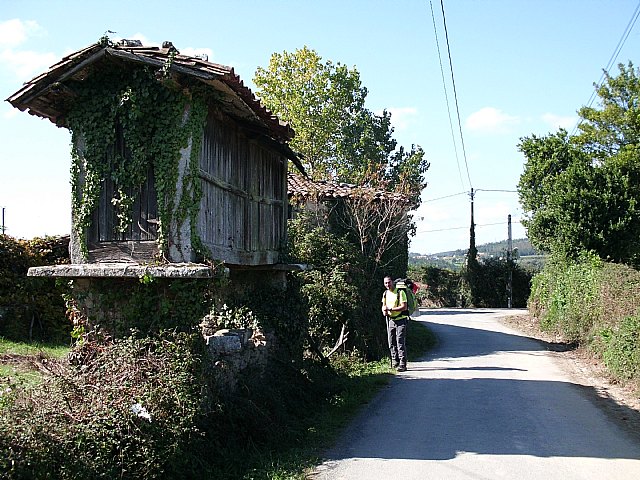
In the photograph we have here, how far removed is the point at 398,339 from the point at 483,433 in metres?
5.28

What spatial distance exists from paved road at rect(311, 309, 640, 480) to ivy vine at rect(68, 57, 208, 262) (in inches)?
132

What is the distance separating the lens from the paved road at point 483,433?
23.6 feet

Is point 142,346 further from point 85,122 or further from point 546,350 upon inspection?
point 546,350

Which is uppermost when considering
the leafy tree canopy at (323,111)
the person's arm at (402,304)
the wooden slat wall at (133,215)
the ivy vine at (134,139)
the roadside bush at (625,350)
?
the leafy tree canopy at (323,111)

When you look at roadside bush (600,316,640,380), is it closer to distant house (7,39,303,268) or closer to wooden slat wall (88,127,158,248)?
distant house (7,39,303,268)

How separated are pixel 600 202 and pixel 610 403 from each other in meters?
12.1

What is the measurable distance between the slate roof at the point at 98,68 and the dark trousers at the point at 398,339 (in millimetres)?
6781

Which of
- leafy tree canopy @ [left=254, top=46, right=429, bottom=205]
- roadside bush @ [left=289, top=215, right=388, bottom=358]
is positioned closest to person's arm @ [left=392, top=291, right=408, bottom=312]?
roadside bush @ [left=289, top=215, right=388, bottom=358]

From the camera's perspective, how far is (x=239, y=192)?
10.2m

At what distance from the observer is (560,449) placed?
26.2 ft

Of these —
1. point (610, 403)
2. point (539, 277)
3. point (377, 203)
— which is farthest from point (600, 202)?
point (610, 403)

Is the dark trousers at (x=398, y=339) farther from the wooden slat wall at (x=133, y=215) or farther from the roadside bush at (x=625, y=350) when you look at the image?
the wooden slat wall at (x=133, y=215)

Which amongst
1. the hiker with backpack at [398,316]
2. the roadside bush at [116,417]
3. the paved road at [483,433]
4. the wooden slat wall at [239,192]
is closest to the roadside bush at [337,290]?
the hiker with backpack at [398,316]

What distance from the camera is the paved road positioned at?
718cm
